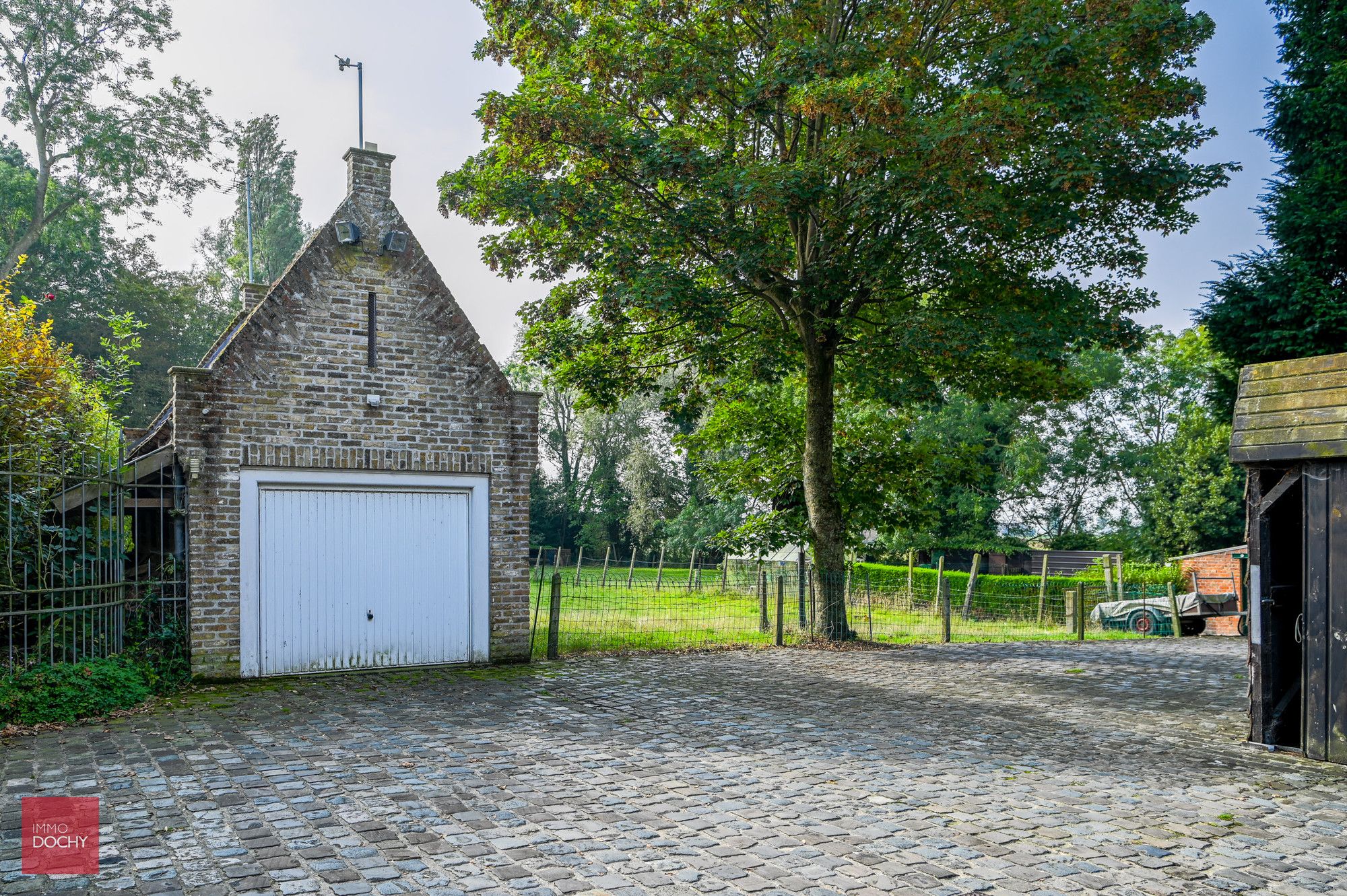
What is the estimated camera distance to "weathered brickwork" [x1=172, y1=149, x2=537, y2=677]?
1026 cm

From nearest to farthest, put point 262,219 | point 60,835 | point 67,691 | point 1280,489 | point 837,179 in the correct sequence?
1. point 60,835
2. point 1280,489
3. point 67,691
4. point 837,179
5. point 262,219

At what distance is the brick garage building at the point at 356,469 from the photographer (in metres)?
10.3

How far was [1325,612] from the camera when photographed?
7.31 metres

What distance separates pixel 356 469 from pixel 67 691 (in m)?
3.73

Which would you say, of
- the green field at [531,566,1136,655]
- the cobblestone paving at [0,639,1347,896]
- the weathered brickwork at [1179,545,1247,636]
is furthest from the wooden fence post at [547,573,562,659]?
the weathered brickwork at [1179,545,1247,636]

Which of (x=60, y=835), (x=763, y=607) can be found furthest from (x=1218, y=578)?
(x=60, y=835)

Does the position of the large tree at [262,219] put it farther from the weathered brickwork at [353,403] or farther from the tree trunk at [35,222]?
the weathered brickwork at [353,403]

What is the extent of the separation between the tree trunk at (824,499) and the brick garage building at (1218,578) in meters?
9.72

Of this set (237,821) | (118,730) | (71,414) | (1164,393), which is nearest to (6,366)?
(71,414)

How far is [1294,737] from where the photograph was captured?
26.3 feet

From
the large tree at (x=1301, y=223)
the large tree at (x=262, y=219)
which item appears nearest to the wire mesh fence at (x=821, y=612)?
Answer: the large tree at (x=1301, y=223)

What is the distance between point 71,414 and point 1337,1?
73.0ft

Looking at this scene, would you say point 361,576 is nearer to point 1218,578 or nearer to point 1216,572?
point 1218,578

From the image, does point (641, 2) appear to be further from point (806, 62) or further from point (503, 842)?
point (503, 842)
